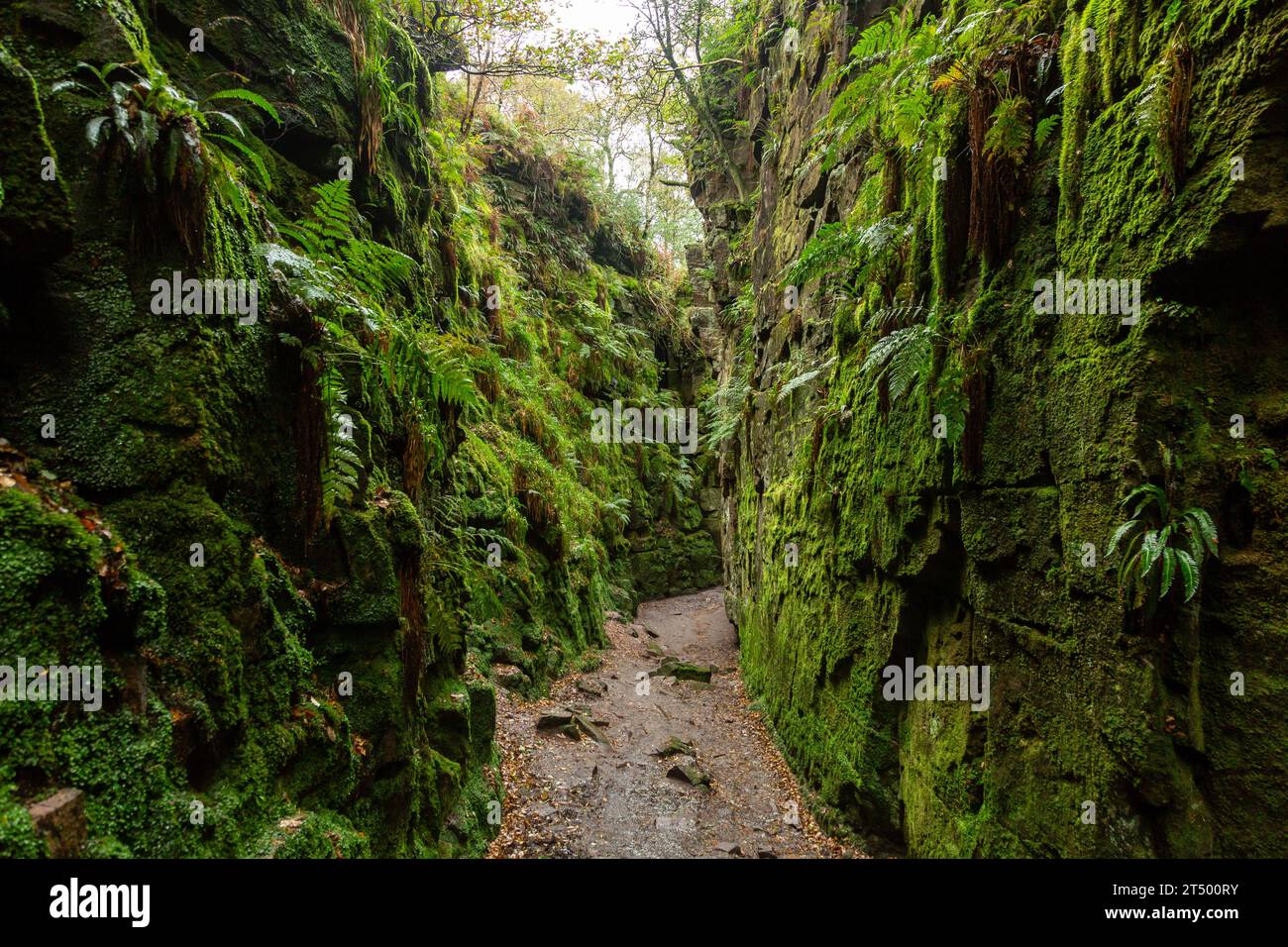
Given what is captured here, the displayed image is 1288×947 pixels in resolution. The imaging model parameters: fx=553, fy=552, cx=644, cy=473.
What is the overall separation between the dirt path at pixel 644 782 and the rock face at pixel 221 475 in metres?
0.80

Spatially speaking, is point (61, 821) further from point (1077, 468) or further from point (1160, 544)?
point (1077, 468)

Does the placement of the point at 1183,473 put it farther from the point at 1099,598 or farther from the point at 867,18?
the point at 867,18

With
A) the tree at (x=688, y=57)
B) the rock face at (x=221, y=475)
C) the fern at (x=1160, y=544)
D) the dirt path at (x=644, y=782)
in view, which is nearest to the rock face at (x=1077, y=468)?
the fern at (x=1160, y=544)

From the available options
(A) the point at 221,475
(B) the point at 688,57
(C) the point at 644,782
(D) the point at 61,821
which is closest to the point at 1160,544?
(D) the point at 61,821

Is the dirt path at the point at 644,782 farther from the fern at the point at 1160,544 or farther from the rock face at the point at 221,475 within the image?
the fern at the point at 1160,544

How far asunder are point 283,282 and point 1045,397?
5207 millimetres

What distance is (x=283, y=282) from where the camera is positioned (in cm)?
377

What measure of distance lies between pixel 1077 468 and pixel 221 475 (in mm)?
5139

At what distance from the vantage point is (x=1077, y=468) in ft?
11.2

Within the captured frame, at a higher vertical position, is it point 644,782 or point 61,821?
point 61,821

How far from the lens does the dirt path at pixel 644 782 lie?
5.67 meters

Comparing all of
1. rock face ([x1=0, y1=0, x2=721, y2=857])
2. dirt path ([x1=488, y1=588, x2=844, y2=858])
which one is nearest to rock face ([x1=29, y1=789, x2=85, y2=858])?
rock face ([x1=0, y1=0, x2=721, y2=857])

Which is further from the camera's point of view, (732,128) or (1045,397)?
(732,128)
